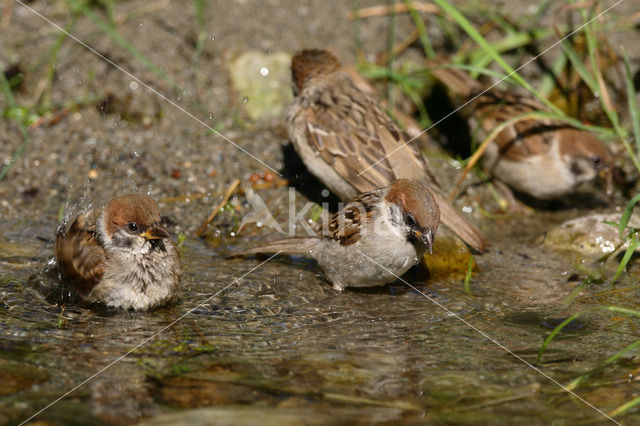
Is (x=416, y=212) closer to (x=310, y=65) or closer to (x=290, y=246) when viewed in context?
(x=290, y=246)

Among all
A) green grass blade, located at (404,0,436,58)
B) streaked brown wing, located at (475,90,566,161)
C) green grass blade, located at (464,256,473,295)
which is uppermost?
green grass blade, located at (404,0,436,58)

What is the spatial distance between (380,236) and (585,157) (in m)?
2.24

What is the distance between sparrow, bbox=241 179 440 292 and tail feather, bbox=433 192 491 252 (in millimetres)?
611

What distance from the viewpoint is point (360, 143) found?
4.97 meters

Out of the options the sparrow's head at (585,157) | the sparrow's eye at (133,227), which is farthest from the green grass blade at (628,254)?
the sparrow's eye at (133,227)

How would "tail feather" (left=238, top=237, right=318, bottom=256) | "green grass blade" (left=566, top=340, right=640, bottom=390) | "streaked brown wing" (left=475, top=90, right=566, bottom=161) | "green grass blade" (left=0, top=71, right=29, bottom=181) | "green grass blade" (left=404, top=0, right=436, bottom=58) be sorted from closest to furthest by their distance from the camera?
"green grass blade" (left=566, top=340, right=640, bottom=390), "tail feather" (left=238, top=237, right=318, bottom=256), "green grass blade" (left=0, top=71, right=29, bottom=181), "streaked brown wing" (left=475, top=90, right=566, bottom=161), "green grass blade" (left=404, top=0, right=436, bottom=58)

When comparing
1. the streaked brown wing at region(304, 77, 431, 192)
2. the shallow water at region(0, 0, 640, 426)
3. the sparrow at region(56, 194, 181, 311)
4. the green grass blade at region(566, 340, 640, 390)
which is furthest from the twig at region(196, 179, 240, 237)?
the green grass blade at region(566, 340, 640, 390)

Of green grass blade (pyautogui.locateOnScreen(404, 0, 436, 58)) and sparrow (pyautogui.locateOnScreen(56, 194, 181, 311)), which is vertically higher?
green grass blade (pyautogui.locateOnScreen(404, 0, 436, 58))

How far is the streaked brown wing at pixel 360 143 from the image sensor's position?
483 cm

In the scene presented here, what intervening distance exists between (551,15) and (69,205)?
4.12 meters

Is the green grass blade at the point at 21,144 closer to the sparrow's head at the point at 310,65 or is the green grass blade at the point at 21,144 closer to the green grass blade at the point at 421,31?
the sparrow's head at the point at 310,65

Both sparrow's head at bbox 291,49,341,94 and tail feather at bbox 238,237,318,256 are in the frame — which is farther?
sparrow's head at bbox 291,49,341,94

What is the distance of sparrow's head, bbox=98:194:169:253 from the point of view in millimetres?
3648

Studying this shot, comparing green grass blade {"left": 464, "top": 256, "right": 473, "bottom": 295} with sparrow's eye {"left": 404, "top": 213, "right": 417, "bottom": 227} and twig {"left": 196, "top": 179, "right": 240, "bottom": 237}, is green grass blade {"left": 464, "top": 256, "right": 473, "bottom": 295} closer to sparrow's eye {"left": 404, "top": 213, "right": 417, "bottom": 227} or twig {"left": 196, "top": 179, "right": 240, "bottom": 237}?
sparrow's eye {"left": 404, "top": 213, "right": 417, "bottom": 227}
